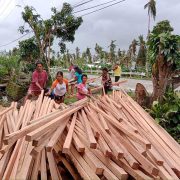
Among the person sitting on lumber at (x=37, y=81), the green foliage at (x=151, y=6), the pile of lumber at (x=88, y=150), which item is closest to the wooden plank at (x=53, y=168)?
the pile of lumber at (x=88, y=150)

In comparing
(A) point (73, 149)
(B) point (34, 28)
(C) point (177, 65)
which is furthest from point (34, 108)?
(B) point (34, 28)

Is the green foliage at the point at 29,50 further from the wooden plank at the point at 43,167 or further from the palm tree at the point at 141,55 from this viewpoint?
the palm tree at the point at 141,55

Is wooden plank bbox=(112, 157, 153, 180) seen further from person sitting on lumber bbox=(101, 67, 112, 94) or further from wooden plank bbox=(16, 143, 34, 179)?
person sitting on lumber bbox=(101, 67, 112, 94)

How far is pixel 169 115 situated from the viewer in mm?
6984

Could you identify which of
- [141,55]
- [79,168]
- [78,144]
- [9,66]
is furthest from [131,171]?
[141,55]

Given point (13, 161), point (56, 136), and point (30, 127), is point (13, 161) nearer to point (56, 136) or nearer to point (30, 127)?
point (30, 127)

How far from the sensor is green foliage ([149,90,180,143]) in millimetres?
6871

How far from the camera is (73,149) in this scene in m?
3.21

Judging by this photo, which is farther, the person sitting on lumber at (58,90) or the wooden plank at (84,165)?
the person sitting on lumber at (58,90)

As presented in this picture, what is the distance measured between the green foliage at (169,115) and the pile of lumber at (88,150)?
296 centimetres

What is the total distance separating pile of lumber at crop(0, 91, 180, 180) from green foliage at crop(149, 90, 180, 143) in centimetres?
296

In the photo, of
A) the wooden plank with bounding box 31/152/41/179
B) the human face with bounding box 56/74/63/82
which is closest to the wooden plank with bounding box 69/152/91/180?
the wooden plank with bounding box 31/152/41/179

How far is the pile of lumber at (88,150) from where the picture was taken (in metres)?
2.83

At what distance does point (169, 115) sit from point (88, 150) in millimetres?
4216
